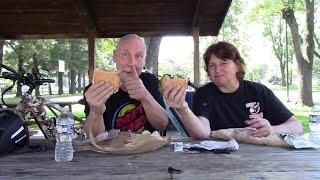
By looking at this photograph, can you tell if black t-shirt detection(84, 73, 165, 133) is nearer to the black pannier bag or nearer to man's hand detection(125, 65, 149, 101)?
man's hand detection(125, 65, 149, 101)

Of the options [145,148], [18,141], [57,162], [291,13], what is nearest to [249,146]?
[145,148]

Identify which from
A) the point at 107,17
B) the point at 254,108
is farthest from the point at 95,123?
the point at 107,17

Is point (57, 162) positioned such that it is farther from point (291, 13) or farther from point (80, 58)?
point (80, 58)

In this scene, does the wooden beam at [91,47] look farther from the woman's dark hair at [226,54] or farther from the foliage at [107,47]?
the woman's dark hair at [226,54]

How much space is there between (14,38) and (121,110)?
16.2 ft

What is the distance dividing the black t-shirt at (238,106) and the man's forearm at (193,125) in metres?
0.37

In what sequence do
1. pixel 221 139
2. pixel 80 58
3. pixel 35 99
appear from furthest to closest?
pixel 80 58, pixel 35 99, pixel 221 139

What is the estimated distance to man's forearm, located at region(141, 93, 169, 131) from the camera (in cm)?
293

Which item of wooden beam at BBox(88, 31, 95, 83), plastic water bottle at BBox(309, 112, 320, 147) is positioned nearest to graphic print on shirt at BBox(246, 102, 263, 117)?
plastic water bottle at BBox(309, 112, 320, 147)

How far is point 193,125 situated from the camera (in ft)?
9.11

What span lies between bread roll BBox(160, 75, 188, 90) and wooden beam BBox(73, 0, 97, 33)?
12.7ft

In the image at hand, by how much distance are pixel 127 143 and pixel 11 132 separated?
0.69 metres

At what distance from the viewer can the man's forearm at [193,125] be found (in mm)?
2710

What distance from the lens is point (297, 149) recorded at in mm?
2500
